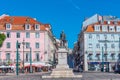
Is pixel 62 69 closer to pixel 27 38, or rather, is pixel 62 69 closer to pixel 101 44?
pixel 27 38

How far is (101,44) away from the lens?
110312mm

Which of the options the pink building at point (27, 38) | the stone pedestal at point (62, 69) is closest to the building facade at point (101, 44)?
the pink building at point (27, 38)

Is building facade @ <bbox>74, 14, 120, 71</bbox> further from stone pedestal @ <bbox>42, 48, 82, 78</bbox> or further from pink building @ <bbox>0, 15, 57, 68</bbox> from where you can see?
stone pedestal @ <bbox>42, 48, 82, 78</bbox>

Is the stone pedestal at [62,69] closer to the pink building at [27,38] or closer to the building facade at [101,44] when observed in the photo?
the pink building at [27,38]

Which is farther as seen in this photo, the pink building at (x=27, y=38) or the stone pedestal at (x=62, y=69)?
the pink building at (x=27, y=38)

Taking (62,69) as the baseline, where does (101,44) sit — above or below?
above

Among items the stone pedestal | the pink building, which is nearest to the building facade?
the pink building

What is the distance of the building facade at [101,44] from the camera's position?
108 metres

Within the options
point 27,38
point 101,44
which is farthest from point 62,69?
point 101,44

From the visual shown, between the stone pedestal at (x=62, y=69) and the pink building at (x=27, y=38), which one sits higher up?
the pink building at (x=27, y=38)

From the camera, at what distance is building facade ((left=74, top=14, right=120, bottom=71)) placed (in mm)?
108250

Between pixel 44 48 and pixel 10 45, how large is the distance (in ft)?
28.7

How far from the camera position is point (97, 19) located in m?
120

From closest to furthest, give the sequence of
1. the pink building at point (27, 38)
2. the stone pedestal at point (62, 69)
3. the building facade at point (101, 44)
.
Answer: the stone pedestal at point (62, 69) < the pink building at point (27, 38) < the building facade at point (101, 44)
